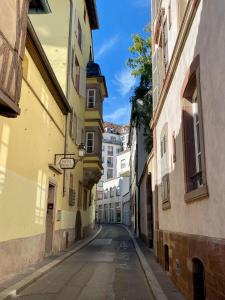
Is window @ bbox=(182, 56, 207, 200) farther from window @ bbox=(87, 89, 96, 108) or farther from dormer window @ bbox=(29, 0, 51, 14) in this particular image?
window @ bbox=(87, 89, 96, 108)

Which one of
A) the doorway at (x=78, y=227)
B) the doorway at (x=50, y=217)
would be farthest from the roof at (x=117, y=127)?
the doorway at (x=50, y=217)

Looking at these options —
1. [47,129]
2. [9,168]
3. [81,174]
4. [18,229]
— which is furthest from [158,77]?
[81,174]

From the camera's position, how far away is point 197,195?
230 inches

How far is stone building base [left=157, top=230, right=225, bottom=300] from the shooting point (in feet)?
15.2

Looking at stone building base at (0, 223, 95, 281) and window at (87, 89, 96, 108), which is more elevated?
window at (87, 89, 96, 108)

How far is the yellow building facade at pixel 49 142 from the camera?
945 centimetres

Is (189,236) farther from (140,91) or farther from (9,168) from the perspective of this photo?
(140,91)

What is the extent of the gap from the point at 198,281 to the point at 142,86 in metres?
17.8

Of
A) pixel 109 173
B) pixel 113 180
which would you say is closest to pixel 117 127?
pixel 109 173

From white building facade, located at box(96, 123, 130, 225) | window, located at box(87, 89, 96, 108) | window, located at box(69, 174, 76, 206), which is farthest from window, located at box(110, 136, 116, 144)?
window, located at box(69, 174, 76, 206)

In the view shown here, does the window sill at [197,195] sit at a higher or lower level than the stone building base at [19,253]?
higher

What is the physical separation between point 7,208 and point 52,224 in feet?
19.1

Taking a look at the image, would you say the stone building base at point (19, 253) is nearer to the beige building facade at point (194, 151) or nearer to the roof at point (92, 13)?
the beige building facade at point (194, 151)

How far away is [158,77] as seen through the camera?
12.6 metres
